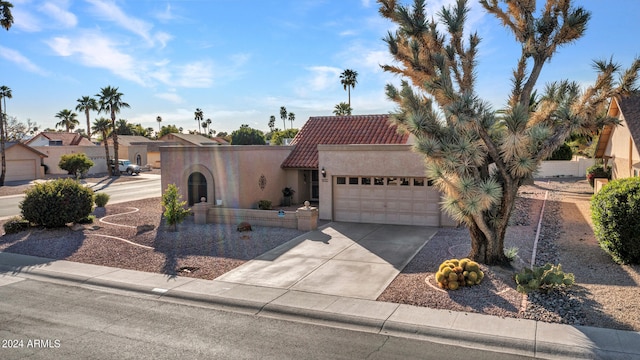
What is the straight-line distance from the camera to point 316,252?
14633 millimetres

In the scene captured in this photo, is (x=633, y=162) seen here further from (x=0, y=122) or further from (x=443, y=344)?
(x=0, y=122)

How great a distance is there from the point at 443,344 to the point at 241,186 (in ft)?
51.4

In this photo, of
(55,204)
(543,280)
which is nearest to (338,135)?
(55,204)

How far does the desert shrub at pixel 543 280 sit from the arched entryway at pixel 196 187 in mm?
16227

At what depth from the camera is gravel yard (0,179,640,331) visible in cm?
927

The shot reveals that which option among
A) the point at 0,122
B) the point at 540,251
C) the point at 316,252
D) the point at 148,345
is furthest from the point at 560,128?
the point at 0,122

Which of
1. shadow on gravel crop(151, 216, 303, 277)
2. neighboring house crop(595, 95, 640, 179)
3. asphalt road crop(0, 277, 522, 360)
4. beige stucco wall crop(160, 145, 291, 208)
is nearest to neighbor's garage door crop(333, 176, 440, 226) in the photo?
shadow on gravel crop(151, 216, 303, 277)

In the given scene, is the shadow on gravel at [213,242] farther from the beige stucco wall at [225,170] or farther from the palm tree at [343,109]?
the palm tree at [343,109]

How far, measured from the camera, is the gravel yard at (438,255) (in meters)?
9.27

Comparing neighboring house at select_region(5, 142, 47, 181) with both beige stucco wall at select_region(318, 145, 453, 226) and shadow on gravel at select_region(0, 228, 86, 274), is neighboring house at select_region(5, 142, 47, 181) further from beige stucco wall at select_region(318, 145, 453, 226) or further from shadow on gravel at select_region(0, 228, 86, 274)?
beige stucco wall at select_region(318, 145, 453, 226)

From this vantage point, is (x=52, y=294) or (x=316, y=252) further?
(x=316, y=252)

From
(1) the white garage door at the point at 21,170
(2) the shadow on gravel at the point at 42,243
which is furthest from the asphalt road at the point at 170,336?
(1) the white garage door at the point at 21,170

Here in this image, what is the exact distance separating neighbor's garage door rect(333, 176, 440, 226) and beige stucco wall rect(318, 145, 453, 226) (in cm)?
29

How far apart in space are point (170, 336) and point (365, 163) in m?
12.7
